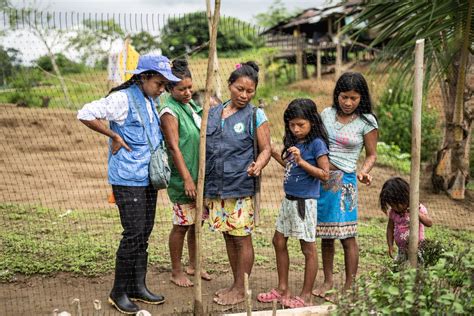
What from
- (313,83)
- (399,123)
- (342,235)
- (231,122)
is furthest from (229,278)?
(313,83)

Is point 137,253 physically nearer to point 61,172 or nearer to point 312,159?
point 312,159

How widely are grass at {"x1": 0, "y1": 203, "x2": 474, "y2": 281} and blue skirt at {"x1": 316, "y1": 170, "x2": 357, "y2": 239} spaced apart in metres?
0.36

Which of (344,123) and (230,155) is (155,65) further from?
(344,123)

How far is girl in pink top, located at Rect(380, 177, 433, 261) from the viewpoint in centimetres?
401

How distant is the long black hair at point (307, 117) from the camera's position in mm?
3846

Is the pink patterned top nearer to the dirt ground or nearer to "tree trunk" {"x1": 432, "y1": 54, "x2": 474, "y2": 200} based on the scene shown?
the dirt ground

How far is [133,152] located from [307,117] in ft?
3.59

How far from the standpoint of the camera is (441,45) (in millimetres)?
6488

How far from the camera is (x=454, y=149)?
304 inches

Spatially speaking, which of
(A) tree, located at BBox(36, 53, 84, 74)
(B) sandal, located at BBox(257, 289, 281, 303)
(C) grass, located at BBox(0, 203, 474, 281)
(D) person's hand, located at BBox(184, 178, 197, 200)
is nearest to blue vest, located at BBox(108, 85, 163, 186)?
(D) person's hand, located at BBox(184, 178, 197, 200)

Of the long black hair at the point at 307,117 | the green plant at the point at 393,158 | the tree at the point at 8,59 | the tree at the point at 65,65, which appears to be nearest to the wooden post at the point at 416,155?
the long black hair at the point at 307,117

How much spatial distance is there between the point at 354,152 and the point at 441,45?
9.97 feet

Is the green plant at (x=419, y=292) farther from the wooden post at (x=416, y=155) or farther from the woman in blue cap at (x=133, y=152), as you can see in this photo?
the woman in blue cap at (x=133, y=152)

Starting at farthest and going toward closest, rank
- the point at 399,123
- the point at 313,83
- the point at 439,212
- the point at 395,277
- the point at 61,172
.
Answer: the point at 313,83 < the point at 399,123 < the point at 61,172 < the point at 439,212 < the point at 395,277
